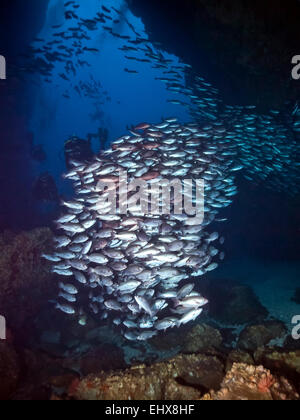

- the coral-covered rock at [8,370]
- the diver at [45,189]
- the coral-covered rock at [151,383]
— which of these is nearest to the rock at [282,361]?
the coral-covered rock at [151,383]

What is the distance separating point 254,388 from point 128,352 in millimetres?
5022

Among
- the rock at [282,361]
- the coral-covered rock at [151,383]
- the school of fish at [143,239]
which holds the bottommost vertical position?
the coral-covered rock at [151,383]

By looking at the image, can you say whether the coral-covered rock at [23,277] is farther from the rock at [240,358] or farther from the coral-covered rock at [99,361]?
the rock at [240,358]

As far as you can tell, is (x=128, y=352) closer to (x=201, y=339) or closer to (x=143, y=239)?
(x=201, y=339)

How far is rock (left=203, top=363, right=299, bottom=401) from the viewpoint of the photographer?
11.8 ft

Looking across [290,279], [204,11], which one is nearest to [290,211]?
[290,279]

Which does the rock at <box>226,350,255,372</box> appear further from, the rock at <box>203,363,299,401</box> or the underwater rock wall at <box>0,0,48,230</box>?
the underwater rock wall at <box>0,0,48,230</box>

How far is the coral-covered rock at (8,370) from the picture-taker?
21.2 feet

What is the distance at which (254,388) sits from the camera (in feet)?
12.1

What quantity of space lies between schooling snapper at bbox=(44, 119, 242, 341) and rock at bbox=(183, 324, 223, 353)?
0.49 m

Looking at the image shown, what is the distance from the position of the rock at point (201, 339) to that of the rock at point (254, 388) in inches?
126

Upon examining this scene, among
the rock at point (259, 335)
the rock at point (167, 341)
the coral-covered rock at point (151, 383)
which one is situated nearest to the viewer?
the coral-covered rock at point (151, 383)

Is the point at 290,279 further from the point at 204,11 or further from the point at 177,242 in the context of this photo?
the point at 204,11

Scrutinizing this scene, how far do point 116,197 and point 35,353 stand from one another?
487 centimetres
